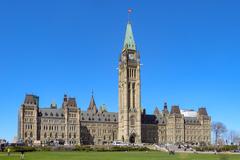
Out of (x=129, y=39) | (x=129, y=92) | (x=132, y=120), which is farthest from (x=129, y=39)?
(x=132, y=120)

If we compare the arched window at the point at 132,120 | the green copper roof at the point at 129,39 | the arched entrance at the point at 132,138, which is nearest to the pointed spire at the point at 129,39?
the green copper roof at the point at 129,39

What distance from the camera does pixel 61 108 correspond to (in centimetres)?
18762

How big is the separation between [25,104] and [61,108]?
19.2m

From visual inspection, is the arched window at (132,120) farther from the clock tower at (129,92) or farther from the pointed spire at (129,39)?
the pointed spire at (129,39)

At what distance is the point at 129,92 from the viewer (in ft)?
606

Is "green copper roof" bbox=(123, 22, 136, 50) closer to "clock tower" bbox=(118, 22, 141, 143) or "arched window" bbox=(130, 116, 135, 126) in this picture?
"clock tower" bbox=(118, 22, 141, 143)

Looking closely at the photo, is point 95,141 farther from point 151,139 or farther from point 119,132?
point 151,139

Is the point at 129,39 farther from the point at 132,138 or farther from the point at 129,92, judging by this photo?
the point at 132,138

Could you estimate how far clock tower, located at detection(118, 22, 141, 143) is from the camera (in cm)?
18088

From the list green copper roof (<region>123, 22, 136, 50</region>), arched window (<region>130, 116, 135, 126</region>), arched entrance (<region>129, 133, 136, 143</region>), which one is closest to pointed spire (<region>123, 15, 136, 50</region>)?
green copper roof (<region>123, 22, 136, 50</region>)

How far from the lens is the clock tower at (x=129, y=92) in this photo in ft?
593

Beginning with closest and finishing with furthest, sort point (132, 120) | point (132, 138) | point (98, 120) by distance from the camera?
1. point (132, 138)
2. point (132, 120)
3. point (98, 120)

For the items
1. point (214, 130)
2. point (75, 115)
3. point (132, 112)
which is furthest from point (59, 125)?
point (214, 130)

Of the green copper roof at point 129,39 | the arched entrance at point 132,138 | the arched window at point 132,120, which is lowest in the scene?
the arched entrance at point 132,138
